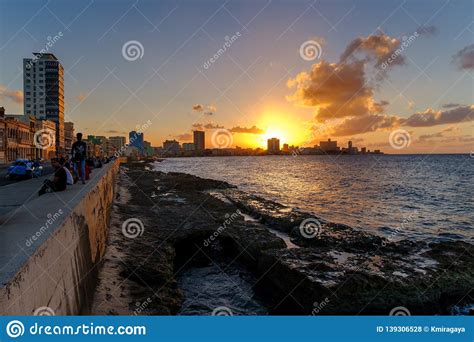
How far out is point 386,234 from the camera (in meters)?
19.8

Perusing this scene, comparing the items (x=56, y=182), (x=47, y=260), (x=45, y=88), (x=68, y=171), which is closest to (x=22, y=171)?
(x=68, y=171)

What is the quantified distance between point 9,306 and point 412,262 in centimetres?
1300

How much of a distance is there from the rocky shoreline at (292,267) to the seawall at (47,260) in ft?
5.90

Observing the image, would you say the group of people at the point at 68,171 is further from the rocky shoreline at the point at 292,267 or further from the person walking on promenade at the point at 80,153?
the rocky shoreline at the point at 292,267

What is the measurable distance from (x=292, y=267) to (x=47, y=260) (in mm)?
7446

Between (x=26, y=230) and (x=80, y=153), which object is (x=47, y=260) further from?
(x=80, y=153)

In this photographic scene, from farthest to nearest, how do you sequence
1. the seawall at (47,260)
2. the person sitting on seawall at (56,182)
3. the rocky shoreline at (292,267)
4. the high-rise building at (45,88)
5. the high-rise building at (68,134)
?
1. the high-rise building at (68,134)
2. the high-rise building at (45,88)
3. the person sitting on seawall at (56,182)
4. the rocky shoreline at (292,267)
5. the seawall at (47,260)

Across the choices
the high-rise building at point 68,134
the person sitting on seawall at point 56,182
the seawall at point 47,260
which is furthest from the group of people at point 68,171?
the high-rise building at point 68,134

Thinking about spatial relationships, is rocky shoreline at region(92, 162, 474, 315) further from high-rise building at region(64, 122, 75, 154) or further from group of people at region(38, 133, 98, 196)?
high-rise building at region(64, 122, 75, 154)

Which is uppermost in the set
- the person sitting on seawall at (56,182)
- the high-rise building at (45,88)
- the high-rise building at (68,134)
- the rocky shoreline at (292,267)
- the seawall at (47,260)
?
the high-rise building at (45,88)

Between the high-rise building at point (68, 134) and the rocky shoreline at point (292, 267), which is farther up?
the high-rise building at point (68, 134)

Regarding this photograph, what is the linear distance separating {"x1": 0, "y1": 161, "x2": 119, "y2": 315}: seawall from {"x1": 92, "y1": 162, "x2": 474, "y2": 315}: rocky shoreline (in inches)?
70.8

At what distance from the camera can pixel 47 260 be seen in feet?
15.7

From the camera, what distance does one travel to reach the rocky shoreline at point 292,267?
9039 millimetres
